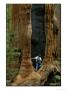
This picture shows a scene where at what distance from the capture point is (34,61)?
106 cm

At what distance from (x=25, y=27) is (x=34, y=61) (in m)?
0.27

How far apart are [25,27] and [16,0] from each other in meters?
0.22

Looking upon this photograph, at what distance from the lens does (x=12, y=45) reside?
1.06 metres

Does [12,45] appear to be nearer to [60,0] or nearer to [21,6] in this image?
[21,6]

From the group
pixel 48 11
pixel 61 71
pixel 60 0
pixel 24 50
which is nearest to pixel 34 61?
pixel 24 50

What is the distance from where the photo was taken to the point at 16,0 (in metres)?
1.07

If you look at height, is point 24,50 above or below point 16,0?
below

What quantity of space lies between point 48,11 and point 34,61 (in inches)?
15.6

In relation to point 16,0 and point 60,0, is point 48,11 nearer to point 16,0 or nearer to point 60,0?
point 60,0
